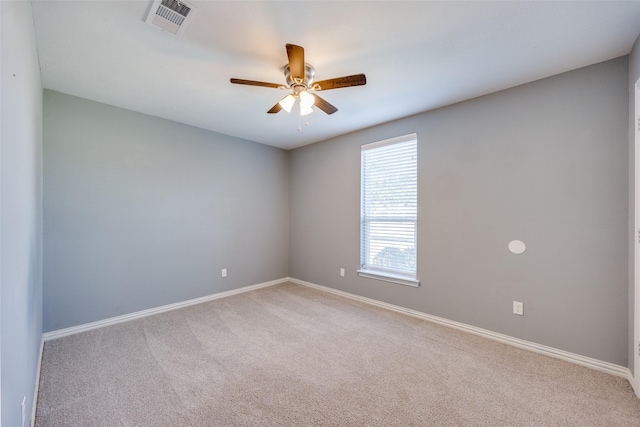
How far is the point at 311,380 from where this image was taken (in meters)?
2.00

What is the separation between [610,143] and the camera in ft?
6.91

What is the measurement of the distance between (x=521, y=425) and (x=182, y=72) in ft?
11.6

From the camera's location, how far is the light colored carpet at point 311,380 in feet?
5.42

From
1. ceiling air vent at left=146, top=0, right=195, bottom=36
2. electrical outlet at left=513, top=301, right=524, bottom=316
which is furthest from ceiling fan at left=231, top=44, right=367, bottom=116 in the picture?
electrical outlet at left=513, top=301, right=524, bottom=316

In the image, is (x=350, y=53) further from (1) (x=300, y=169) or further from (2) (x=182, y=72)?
(1) (x=300, y=169)

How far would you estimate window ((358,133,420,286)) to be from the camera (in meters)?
3.32

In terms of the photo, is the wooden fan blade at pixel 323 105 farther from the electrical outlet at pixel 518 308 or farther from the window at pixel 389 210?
the electrical outlet at pixel 518 308

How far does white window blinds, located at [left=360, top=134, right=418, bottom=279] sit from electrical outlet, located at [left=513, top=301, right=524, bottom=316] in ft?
3.41

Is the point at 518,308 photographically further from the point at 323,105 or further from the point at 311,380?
the point at 323,105

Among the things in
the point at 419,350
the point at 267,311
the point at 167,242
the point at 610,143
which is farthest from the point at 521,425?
the point at 167,242

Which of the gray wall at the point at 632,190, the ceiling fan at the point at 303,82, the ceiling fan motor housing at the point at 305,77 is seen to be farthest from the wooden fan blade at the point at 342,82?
the gray wall at the point at 632,190

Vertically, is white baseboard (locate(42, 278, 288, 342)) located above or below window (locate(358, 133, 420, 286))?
below

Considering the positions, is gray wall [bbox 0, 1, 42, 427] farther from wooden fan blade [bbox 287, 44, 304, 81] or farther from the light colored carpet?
wooden fan blade [bbox 287, 44, 304, 81]

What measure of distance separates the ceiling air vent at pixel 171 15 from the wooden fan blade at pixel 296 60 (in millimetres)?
621
